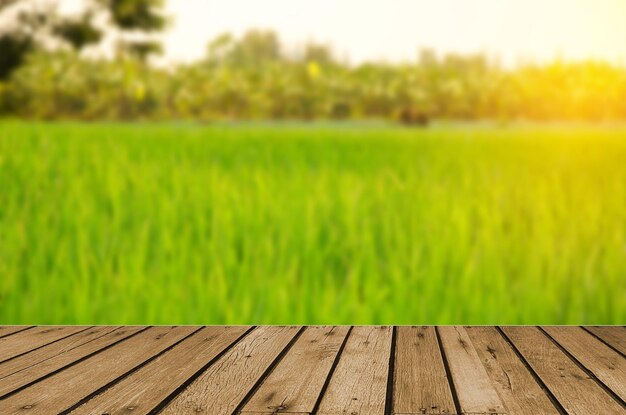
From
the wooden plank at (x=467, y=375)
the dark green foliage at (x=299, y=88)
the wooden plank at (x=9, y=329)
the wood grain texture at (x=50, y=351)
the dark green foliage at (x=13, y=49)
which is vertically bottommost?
the wooden plank at (x=9, y=329)

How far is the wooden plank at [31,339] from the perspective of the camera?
1.80 metres

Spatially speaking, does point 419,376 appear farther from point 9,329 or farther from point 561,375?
point 9,329

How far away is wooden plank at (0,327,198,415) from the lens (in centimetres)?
135

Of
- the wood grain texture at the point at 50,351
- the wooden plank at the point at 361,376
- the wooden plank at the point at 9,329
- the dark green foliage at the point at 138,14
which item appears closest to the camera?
the wooden plank at the point at 361,376

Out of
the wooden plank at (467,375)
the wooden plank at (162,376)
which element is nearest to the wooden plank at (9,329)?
the wooden plank at (162,376)

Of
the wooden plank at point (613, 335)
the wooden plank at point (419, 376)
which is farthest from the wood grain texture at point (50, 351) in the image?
the wooden plank at point (613, 335)

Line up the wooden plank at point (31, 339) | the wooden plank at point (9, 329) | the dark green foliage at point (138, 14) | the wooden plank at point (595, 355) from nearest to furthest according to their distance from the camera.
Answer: the wooden plank at point (595, 355), the wooden plank at point (31, 339), the wooden plank at point (9, 329), the dark green foliage at point (138, 14)

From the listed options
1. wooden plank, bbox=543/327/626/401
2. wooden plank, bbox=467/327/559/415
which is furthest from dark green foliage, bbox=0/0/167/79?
wooden plank, bbox=543/327/626/401

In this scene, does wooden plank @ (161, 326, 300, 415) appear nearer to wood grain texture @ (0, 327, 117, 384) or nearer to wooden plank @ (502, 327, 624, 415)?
wood grain texture @ (0, 327, 117, 384)

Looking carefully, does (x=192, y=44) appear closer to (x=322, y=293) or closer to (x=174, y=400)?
(x=322, y=293)

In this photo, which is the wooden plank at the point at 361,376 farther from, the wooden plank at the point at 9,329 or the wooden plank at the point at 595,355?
the wooden plank at the point at 9,329

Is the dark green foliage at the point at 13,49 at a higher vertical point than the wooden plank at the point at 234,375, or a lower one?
higher

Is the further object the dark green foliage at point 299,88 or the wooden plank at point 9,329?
the dark green foliage at point 299,88

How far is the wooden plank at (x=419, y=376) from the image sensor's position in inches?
52.2
